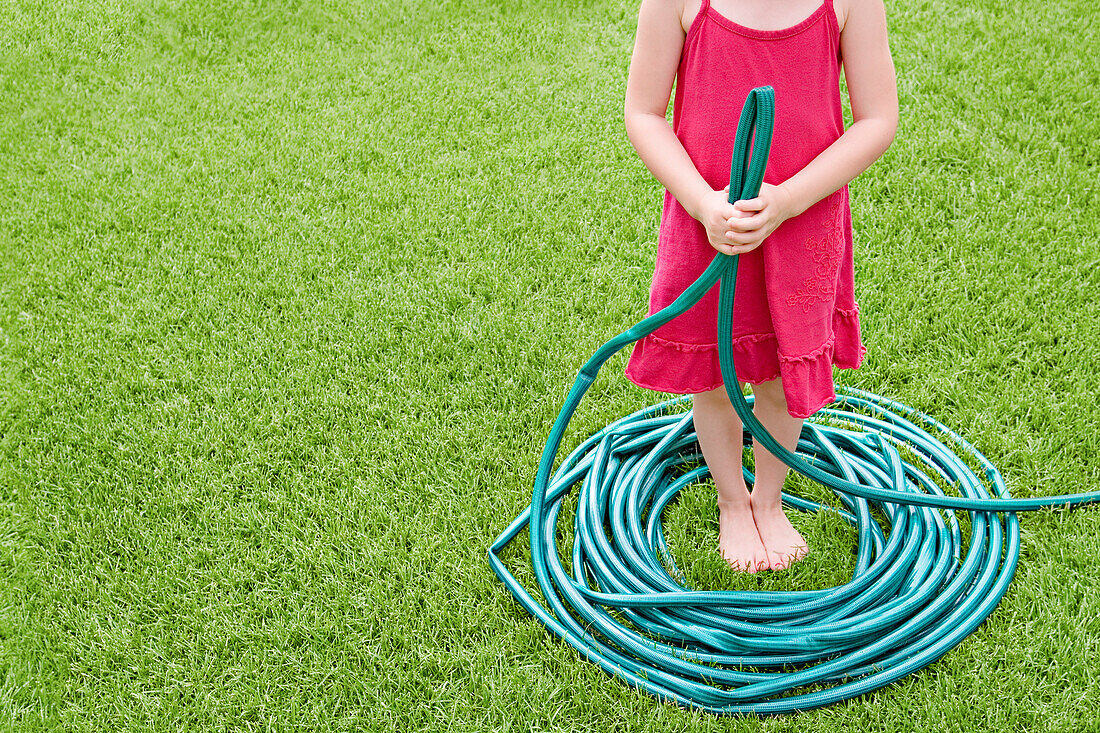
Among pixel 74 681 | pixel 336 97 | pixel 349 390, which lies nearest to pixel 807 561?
pixel 349 390

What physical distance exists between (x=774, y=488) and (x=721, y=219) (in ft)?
2.77

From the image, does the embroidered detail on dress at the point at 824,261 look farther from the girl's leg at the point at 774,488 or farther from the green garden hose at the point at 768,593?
the girl's leg at the point at 774,488

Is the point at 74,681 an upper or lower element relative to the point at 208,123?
lower

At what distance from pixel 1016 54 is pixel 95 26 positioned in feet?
13.7

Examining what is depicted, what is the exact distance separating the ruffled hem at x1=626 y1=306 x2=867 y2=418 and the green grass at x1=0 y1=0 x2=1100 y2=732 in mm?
493

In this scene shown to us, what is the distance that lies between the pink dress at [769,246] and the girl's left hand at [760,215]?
0.42ft

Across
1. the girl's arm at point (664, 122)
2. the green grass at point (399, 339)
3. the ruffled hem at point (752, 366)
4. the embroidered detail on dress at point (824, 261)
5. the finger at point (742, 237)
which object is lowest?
the green grass at point (399, 339)

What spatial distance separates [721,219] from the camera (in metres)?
1.52

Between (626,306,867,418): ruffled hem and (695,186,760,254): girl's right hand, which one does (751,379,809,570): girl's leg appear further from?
(695,186,760,254): girl's right hand

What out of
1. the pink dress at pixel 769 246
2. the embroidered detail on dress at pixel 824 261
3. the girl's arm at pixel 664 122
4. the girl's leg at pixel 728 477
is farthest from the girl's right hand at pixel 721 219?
the girl's leg at pixel 728 477

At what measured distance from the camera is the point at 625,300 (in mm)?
2932

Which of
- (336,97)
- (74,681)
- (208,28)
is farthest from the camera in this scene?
(208,28)

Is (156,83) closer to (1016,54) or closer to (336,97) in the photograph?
(336,97)

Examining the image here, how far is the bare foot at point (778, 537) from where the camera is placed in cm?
216
